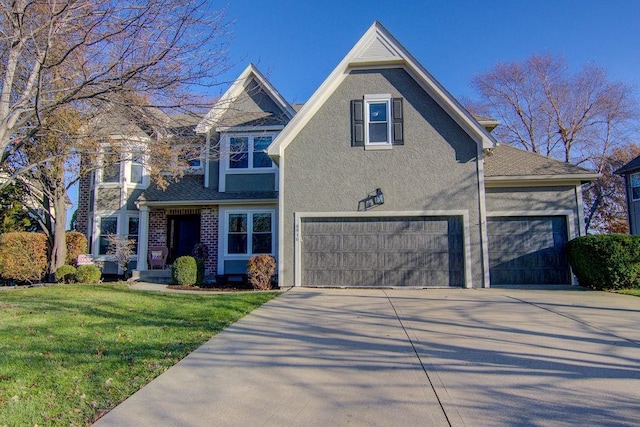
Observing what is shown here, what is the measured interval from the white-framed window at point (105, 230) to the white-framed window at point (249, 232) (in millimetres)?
4528

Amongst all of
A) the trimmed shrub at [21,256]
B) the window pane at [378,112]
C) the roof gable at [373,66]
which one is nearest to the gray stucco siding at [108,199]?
the trimmed shrub at [21,256]

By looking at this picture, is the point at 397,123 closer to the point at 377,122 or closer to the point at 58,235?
the point at 377,122

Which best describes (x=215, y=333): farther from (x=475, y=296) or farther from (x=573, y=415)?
(x=475, y=296)

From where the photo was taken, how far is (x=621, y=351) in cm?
512

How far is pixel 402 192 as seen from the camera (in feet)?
38.1

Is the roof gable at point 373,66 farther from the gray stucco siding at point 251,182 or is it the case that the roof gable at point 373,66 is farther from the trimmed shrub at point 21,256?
the trimmed shrub at point 21,256

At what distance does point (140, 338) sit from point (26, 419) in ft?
7.99

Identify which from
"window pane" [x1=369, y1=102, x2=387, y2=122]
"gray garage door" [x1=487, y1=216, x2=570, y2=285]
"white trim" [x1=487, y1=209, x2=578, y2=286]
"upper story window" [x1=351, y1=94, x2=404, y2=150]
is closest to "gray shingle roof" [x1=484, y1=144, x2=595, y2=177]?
"white trim" [x1=487, y1=209, x2=578, y2=286]

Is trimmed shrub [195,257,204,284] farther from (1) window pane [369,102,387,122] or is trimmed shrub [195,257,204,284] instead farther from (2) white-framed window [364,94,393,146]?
(1) window pane [369,102,387,122]

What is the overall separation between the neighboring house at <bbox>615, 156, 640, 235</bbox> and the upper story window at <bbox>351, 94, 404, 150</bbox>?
1598cm

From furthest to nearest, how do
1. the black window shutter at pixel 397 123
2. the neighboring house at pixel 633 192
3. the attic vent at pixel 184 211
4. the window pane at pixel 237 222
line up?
the neighboring house at pixel 633 192 < the attic vent at pixel 184 211 < the window pane at pixel 237 222 < the black window shutter at pixel 397 123

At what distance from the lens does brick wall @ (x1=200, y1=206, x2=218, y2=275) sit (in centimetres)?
1464

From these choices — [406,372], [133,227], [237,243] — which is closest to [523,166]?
[237,243]

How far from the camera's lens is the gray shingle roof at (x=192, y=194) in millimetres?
14328
